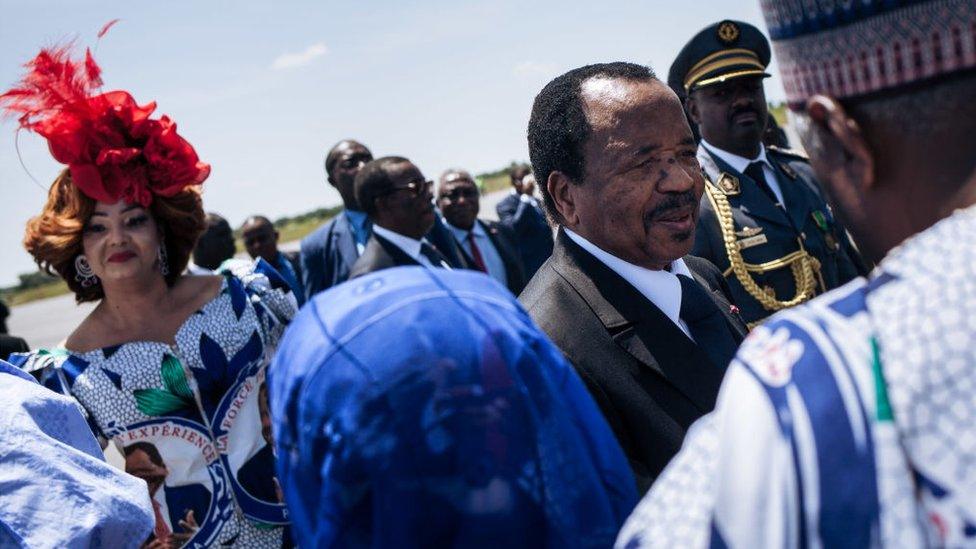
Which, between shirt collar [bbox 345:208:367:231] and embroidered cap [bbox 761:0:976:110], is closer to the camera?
embroidered cap [bbox 761:0:976:110]

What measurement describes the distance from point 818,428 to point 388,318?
1.56ft

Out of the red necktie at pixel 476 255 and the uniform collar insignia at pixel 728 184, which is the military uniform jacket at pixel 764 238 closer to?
the uniform collar insignia at pixel 728 184

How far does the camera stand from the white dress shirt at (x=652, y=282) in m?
2.13

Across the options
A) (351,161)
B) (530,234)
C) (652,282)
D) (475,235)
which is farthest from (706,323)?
(530,234)

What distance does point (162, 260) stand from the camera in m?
3.20

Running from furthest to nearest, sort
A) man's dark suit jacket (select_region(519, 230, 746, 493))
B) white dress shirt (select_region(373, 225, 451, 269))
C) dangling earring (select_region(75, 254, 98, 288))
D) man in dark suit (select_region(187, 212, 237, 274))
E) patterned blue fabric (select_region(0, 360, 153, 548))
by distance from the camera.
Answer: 1. man in dark suit (select_region(187, 212, 237, 274))
2. white dress shirt (select_region(373, 225, 451, 269))
3. dangling earring (select_region(75, 254, 98, 288))
4. man's dark suit jacket (select_region(519, 230, 746, 493))
5. patterned blue fabric (select_region(0, 360, 153, 548))

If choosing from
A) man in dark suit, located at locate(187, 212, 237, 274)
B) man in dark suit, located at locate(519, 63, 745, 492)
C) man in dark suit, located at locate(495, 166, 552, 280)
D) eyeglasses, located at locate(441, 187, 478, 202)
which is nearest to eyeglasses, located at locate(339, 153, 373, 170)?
eyeglasses, located at locate(441, 187, 478, 202)

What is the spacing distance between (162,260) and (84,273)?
260 millimetres

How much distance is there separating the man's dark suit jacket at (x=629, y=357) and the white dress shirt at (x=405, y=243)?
334 centimetres

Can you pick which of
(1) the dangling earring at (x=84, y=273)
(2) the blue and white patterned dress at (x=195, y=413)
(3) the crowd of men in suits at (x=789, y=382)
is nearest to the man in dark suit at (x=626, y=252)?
(3) the crowd of men in suits at (x=789, y=382)

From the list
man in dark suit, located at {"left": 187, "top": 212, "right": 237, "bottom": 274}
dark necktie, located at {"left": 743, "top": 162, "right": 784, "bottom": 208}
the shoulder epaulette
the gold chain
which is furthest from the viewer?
man in dark suit, located at {"left": 187, "top": 212, "right": 237, "bottom": 274}

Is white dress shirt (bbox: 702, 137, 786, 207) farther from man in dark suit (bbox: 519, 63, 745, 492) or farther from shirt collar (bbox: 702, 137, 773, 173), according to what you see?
man in dark suit (bbox: 519, 63, 745, 492)

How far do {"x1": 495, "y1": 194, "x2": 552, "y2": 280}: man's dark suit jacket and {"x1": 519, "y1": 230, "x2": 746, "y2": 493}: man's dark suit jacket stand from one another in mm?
6481

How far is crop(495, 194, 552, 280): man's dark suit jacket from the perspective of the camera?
28.6 feet
